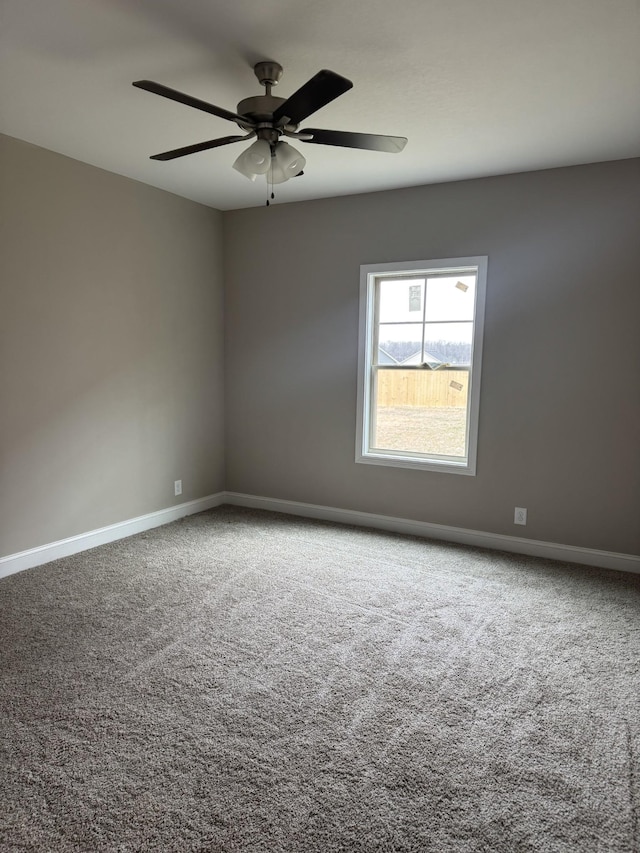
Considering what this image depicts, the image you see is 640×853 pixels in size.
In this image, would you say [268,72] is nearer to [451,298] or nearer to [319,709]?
[451,298]

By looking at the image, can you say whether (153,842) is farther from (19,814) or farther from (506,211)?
(506,211)

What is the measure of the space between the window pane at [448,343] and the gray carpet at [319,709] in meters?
1.60

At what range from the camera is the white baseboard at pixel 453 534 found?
363 centimetres

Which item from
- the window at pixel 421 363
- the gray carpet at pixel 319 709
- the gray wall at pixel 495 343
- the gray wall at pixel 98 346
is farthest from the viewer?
the window at pixel 421 363

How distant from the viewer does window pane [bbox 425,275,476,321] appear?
4.02 m

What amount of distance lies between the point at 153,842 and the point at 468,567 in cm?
257

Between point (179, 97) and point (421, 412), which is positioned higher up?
point (179, 97)

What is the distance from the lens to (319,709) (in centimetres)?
210

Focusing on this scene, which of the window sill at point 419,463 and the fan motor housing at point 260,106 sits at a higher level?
the fan motor housing at point 260,106

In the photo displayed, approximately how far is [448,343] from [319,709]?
2867 millimetres

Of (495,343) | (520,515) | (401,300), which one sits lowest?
(520,515)

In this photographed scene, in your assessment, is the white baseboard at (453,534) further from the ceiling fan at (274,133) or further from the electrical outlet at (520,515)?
the ceiling fan at (274,133)

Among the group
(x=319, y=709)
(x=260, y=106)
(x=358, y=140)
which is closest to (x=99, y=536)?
(x=319, y=709)

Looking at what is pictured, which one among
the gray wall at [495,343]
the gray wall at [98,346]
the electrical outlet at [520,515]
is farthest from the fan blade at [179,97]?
the electrical outlet at [520,515]
